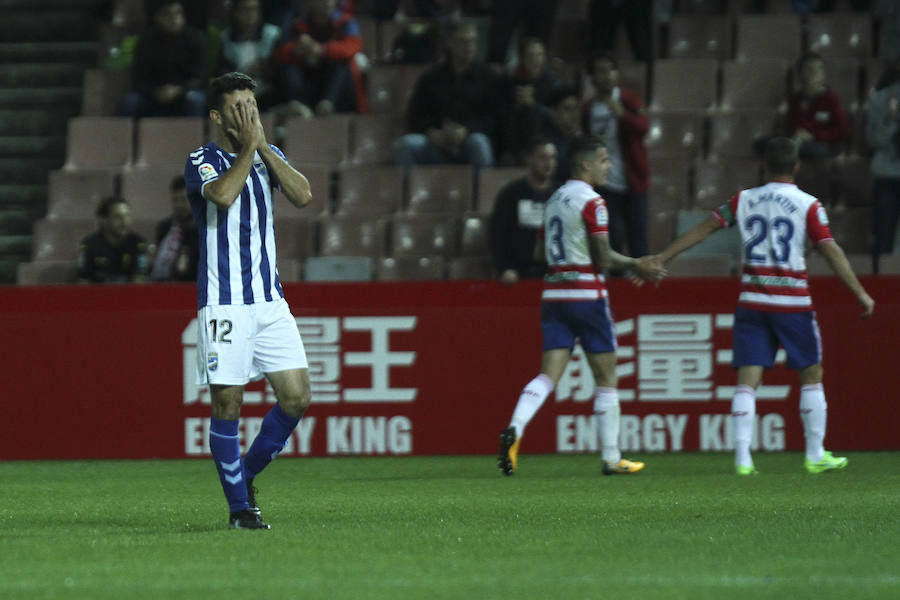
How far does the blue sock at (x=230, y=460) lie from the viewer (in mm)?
6797

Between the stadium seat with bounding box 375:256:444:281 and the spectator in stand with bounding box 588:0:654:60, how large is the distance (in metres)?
2.93

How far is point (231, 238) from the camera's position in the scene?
677 centimetres

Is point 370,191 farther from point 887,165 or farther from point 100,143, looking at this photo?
point 887,165

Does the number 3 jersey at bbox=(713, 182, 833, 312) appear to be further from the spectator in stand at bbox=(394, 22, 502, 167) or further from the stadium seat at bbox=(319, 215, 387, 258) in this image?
the stadium seat at bbox=(319, 215, 387, 258)

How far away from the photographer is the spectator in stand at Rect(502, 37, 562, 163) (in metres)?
13.4

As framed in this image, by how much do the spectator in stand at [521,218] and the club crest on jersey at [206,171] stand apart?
5.36 meters

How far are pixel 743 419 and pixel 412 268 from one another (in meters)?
4.23

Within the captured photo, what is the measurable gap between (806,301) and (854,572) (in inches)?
167

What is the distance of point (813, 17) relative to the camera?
14922mm

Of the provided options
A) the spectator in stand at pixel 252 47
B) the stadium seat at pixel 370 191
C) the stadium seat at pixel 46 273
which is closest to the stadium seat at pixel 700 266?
the stadium seat at pixel 370 191

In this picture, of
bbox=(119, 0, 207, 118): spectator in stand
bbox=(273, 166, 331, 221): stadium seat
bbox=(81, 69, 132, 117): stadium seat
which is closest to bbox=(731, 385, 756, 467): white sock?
bbox=(273, 166, 331, 221): stadium seat

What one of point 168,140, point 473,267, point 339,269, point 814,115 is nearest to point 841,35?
point 814,115

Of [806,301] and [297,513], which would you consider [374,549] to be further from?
[806,301]

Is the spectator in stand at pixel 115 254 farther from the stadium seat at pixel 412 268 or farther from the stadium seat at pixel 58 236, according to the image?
the stadium seat at pixel 412 268
